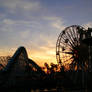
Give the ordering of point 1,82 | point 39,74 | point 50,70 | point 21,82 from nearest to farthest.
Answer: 1. point 1,82
2. point 21,82
3. point 39,74
4. point 50,70

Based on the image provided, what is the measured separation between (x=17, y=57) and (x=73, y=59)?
17673 millimetres

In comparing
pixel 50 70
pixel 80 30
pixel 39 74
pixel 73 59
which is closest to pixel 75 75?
pixel 73 59

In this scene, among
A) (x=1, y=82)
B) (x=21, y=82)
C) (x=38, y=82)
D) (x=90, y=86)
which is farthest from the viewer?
(x=38, y=82)

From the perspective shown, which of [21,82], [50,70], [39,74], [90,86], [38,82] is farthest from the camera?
[50,70]

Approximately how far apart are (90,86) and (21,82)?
20353 mm

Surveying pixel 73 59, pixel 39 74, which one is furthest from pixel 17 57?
pixel 73 59

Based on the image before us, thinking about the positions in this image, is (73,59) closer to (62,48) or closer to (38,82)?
(62,48)

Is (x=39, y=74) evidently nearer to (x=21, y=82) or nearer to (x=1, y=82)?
(x=21, y=82)

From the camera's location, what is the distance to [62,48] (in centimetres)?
5050

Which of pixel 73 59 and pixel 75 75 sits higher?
pixel 73 59

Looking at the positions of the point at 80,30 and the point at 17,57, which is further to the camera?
the point at 17,57

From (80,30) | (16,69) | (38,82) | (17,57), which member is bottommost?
(38,82)

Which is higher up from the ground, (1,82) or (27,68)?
(27,68)

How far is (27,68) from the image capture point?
59.4m
